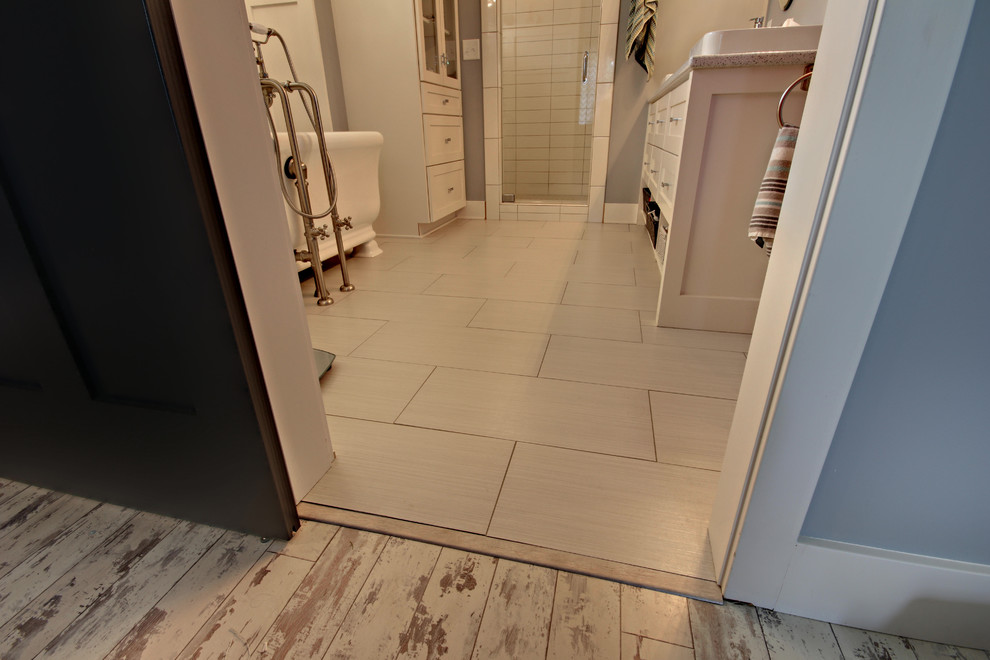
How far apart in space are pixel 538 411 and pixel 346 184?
1.78 m

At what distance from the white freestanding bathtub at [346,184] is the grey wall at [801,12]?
76.7 inches

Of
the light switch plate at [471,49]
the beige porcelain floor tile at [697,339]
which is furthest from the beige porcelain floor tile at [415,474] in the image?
the light switch plate at [471,49]

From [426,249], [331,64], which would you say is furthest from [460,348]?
[331,64]

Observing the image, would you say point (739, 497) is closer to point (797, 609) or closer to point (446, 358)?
point (797, 609)

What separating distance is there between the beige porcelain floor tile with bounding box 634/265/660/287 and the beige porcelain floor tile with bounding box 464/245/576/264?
406mm

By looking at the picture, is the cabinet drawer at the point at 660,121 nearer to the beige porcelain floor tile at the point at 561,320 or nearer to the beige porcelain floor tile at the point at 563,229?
the beige porcelain floor tile at the point at 563,229

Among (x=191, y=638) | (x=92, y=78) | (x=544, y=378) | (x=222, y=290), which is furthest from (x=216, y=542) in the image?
(x=544, y=378)

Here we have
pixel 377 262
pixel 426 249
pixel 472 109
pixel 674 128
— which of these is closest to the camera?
pixel 674 128

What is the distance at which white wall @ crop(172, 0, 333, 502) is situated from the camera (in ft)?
2.11

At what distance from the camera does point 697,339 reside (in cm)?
168

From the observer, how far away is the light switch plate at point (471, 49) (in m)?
3.47

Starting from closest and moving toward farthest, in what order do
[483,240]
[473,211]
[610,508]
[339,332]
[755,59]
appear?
[610,508]
[755,59]
[339,332]
[483,240]
[473,211]

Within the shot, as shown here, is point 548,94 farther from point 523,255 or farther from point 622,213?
point 523,255

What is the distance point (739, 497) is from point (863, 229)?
1.36ft
